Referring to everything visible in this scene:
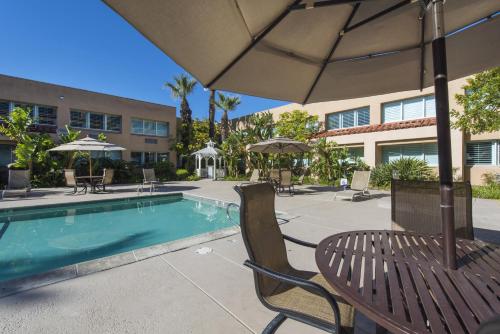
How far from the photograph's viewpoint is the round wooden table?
1.07 meters

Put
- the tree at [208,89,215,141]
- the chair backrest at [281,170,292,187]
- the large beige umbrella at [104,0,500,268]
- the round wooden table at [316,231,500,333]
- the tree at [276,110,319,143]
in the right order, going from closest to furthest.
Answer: the round wooden table at [316,231,500,333] → the large beige umbrella at [104,0,500,268] → the chair backrest at [281,170,292,187] → the tree at [276,110,319,143] → the tree at [208,89,215,141]

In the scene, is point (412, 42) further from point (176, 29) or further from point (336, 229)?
point (336, 229)

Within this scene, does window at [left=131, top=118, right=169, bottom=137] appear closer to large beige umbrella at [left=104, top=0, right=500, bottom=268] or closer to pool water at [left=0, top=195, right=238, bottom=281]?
pool water at [left=0, top=195, right=238, bottom=281]

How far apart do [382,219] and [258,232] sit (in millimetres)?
5092

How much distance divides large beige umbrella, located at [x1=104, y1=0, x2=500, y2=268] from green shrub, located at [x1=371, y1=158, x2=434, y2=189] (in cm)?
1107

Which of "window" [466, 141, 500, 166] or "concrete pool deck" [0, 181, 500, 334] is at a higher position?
"window" [466, 141, 500, 166]

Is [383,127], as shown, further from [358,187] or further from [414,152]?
[358,187]

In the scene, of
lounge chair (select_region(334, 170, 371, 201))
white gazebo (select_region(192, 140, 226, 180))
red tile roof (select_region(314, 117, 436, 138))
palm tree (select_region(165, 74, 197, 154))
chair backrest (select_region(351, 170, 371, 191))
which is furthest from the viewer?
palm tree (select_region(165, 74, 197, 154))

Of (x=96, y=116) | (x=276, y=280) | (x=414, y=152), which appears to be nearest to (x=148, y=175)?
(x=96, y=116)

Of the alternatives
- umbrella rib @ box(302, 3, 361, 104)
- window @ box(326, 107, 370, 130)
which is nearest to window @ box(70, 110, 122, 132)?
window @ box(326, 107, 370, 130)

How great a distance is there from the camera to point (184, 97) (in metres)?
24.1

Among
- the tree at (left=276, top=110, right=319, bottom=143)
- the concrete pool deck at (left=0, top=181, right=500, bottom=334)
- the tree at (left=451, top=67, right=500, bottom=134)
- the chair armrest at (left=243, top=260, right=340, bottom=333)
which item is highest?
the tree at (left=276, top=110, right=319, bottom=143)

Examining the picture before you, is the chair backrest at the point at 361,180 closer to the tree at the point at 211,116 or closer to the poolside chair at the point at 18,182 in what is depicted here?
the poolside chair at the point at 18,182

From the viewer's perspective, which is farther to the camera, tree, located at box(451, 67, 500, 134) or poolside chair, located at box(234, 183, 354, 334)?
tree, located at box(451, 67, 500, 134)
